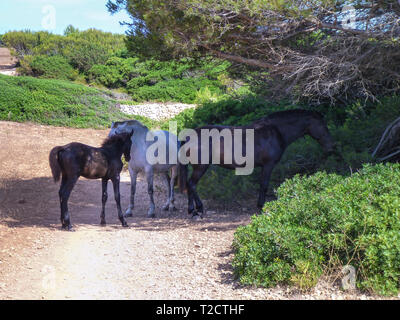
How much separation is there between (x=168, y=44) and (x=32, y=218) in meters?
4.32

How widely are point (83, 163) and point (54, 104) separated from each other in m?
15.2

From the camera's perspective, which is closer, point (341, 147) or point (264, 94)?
point (341, 147)

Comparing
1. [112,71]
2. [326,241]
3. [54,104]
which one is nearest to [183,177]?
[326,241]

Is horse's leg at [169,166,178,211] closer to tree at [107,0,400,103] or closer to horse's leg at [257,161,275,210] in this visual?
horse's leg at [257,161,275,210]

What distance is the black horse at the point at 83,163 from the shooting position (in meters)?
7.73

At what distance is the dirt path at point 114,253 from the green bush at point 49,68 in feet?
60.5

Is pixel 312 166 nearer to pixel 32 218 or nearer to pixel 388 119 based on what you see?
pixel 388 119

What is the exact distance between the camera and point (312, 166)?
9328mm

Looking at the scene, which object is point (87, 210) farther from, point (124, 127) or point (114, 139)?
point (114, 139)

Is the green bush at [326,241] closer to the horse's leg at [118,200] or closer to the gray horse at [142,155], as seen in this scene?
the horse's leg at [118,200]

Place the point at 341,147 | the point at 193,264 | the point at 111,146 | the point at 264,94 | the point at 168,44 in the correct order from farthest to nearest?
the point at 264,94 < the point at 341,147 < the point at 111,146 < the point at 168,44 < the point at 193,264
